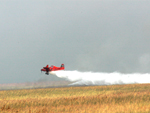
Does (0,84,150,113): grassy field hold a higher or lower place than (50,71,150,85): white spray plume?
lower

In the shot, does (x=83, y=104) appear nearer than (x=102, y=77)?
Yes

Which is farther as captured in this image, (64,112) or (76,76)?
(76,76)

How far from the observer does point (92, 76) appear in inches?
3497

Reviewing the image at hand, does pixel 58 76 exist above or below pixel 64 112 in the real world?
above

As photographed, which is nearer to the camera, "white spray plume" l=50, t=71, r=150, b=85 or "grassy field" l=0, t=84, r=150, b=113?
"grassy field" l=0, t=84, r=150, b=113

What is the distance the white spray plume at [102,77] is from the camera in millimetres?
84562

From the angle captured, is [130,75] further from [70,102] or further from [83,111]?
[83,111]

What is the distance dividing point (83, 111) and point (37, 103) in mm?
8870

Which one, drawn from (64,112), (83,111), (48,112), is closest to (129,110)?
(83,111)

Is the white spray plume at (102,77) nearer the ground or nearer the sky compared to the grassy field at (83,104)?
nearer the sky

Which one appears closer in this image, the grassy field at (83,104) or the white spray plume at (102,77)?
the grassy field at (83,104)

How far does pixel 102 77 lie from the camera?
88062mm

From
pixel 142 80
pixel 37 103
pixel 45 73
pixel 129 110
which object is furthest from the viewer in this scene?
pixel 142 80

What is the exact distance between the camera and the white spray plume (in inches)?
3329
